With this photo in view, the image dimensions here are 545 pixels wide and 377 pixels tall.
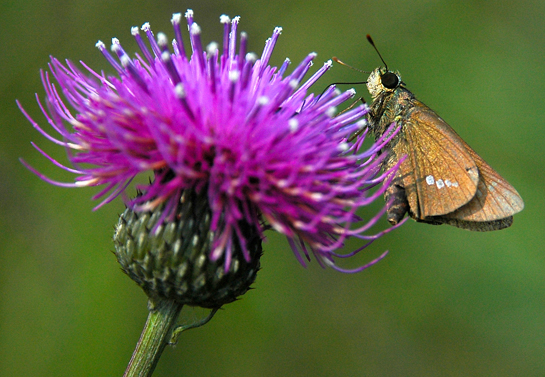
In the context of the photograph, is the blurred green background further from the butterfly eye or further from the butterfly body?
the butterfly eye

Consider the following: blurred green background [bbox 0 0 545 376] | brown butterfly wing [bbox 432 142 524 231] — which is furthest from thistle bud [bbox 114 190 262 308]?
blurred green background [bbox 0 0 545 376]

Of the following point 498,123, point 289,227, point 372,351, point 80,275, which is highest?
point 80,275

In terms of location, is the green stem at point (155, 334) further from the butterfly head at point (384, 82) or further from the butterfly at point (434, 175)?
the butterfly head at point (384, 82)

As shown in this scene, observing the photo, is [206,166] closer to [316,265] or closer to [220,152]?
[220,152]

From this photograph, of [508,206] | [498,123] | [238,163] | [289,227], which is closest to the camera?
[238,163]

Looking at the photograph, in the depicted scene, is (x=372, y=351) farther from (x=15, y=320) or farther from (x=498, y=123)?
(x=15, y=320)

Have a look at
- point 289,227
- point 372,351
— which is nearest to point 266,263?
point 372,351

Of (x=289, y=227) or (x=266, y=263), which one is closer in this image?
(x=289, y=227)
